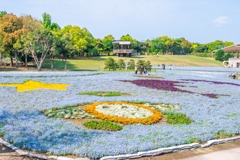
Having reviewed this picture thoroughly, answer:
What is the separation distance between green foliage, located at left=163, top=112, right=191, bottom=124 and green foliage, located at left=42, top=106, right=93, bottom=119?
3960 millimetres

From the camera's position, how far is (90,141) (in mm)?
10047

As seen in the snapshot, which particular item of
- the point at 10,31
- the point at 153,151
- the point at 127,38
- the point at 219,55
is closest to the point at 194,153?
the point at 153,151

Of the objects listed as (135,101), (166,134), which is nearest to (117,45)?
(135,101)

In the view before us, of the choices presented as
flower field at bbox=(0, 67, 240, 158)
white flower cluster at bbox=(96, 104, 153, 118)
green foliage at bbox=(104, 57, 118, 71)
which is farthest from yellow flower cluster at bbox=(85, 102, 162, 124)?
green foliage at bbox=(104, 57, 118, 71)

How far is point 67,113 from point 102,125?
2.61 meters

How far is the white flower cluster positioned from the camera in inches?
559

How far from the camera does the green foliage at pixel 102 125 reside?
11.9 m

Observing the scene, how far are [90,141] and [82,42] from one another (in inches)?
3041

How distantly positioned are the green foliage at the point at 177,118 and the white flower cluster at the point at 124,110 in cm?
102

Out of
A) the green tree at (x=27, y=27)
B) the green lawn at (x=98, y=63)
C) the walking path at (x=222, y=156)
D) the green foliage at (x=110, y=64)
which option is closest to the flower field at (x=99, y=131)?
the walking path at (x=222, y=156)

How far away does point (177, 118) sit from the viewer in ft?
47.0

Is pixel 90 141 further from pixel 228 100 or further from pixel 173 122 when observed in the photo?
pixel 228 100

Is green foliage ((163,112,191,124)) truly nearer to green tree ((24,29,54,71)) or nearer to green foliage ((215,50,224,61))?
green tree ((24,29,54,71))

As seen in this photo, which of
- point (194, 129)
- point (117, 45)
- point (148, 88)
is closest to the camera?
point (194, 129)
